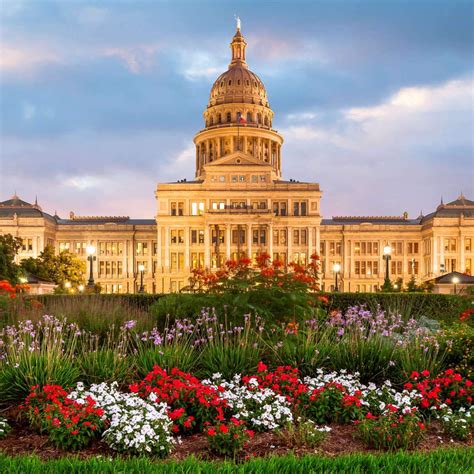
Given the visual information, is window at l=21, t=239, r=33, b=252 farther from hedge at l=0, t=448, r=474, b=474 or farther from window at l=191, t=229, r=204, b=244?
hedge at l=0, t=448, r=474, b=474

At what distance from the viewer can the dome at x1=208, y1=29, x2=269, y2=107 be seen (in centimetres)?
12962

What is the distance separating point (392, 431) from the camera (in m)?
8.87

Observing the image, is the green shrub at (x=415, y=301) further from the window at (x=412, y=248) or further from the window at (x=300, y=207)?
the window at (x=412, y=248)

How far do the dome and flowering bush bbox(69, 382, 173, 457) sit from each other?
4839 inches

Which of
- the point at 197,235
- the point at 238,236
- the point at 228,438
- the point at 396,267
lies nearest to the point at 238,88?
the point at 197,235

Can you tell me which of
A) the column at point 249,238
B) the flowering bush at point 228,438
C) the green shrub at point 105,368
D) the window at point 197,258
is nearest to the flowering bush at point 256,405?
the flowering bush at point 228,438

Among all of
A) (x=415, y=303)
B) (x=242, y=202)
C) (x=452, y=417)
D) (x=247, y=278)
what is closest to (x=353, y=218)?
(x=242, y=202)

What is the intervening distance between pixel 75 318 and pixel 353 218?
105 m

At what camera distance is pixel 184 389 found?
9789 millimetres

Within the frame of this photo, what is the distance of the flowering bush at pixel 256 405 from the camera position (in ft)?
30.7

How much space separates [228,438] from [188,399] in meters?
1.59

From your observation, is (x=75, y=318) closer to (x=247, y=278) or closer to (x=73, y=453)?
(x=247, y=278)

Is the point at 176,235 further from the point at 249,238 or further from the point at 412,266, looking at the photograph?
the point at 412,266

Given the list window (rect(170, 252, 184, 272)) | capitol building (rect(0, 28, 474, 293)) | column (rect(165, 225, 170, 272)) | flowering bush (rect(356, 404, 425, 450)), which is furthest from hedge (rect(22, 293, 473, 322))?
window (rect(170, 252, 184, 272))
